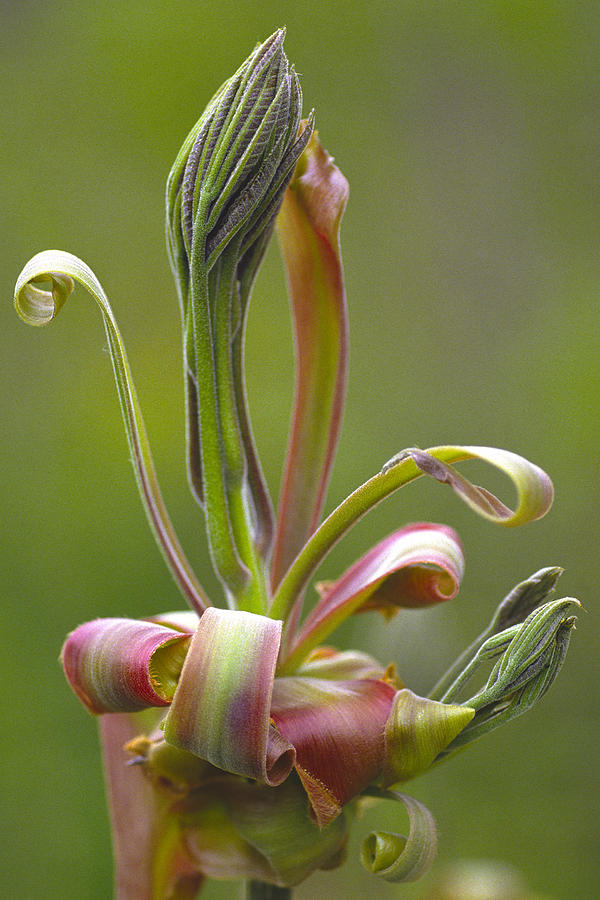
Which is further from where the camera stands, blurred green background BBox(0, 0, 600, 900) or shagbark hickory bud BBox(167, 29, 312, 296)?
blurred green background BBox(0, 0, 600, 900)

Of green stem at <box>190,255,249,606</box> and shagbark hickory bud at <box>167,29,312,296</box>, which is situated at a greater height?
shagbark hickory bud at <box>167,29,312,296</box>

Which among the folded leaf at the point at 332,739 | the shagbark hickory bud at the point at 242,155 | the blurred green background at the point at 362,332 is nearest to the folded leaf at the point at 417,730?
the folded leaf at the point at 332,739

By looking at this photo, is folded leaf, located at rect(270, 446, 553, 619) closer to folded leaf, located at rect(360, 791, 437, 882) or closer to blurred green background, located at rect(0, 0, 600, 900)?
folded leaf, located at rect(360, 791, 437, 882)

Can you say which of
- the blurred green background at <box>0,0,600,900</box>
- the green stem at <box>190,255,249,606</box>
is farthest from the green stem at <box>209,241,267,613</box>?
the blurred green background at <box>0,0,600,900</box>

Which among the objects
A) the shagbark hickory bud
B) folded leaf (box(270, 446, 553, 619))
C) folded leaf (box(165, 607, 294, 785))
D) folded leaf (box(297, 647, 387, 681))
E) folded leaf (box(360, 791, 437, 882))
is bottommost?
folded leaf (box(360, 791, 437, 882))

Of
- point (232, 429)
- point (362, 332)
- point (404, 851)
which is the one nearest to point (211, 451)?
point (232, 429)

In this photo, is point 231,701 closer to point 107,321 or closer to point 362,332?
point 107,321
